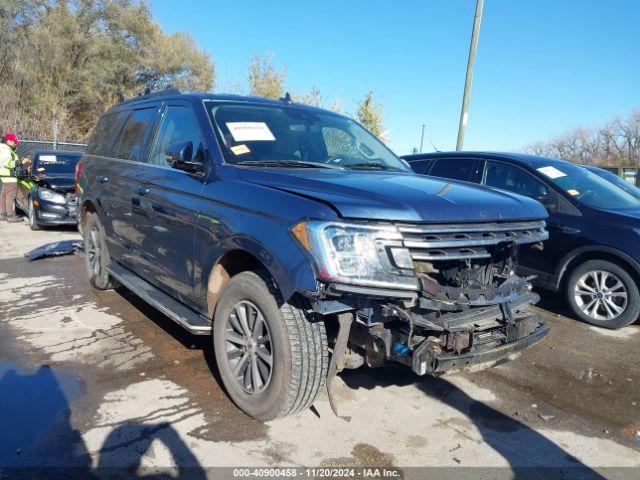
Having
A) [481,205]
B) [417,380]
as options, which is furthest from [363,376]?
[481,205]

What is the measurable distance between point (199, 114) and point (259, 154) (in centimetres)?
61

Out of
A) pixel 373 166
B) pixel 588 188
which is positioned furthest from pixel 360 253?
pixel 588 188

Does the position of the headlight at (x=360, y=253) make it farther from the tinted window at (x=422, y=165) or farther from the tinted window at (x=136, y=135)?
the tinted window at (x=422, y=165)

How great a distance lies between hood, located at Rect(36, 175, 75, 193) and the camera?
33.0 feet

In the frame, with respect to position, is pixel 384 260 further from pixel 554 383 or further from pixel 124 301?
pixel 124 301

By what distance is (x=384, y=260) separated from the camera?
2590 mm

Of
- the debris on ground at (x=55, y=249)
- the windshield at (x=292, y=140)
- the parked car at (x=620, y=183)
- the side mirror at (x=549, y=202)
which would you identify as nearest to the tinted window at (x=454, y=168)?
the side mirror at (x=549, y=202)

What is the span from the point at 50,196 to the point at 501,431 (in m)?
9.70

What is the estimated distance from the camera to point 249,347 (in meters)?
3.13

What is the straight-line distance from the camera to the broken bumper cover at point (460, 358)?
2.66 m

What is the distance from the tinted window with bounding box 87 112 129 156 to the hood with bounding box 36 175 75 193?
4548mm

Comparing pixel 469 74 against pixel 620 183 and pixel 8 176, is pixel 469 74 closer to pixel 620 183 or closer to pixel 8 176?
pixel 620 183

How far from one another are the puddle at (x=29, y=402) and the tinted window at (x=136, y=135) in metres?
1.94

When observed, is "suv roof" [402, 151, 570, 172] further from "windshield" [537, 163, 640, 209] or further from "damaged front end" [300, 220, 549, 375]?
"damaged front end" [300, 220, 549, 375]
